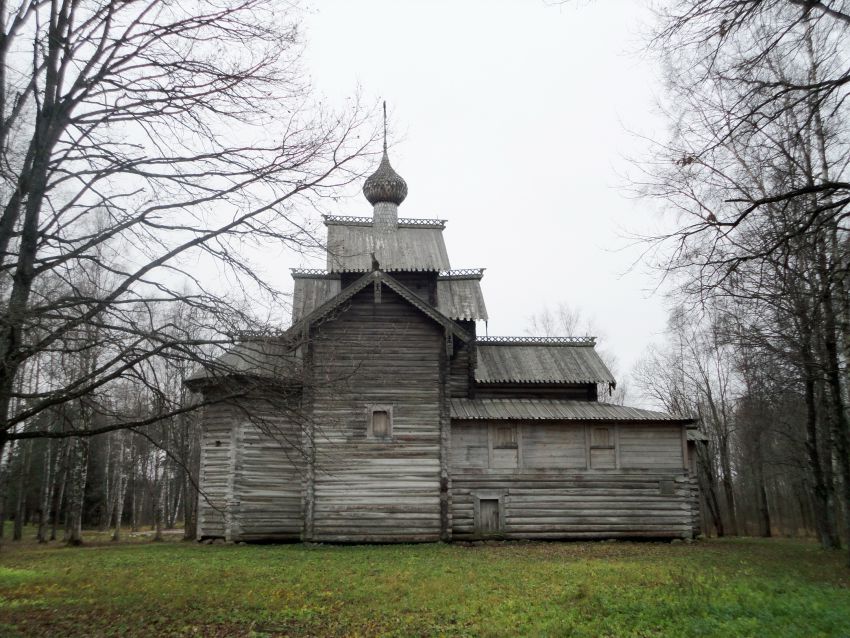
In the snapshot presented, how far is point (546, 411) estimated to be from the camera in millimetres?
24828

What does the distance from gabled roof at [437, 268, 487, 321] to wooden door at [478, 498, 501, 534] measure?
7.70 m

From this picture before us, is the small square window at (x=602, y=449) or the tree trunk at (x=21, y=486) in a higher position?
the small square window at (x=602, y=449)

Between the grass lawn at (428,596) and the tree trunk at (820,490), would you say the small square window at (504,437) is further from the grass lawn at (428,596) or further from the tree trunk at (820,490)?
the tree trunk at (820,490)

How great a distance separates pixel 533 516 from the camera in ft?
77.9

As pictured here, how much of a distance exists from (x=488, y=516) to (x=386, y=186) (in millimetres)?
16517

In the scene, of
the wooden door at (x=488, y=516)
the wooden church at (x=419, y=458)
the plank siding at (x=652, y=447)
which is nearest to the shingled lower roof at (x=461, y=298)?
the wooden church at (x=419, y=458)

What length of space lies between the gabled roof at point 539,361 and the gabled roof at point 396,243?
4.25 metres

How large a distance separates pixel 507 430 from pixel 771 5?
718 inches

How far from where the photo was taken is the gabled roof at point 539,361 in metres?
26.9

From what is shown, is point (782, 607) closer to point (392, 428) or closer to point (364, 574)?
point (364, 574)

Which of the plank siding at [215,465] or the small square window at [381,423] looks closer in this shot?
the small square window at [381,423]

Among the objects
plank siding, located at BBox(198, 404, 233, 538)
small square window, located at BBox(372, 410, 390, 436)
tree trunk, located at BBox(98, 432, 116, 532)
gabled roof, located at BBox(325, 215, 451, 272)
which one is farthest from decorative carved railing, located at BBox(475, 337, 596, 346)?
tree trunk, located at BBox(98, 432, 116, 532)

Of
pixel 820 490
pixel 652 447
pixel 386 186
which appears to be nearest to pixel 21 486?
pixel 386 186

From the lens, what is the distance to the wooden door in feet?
76.8
